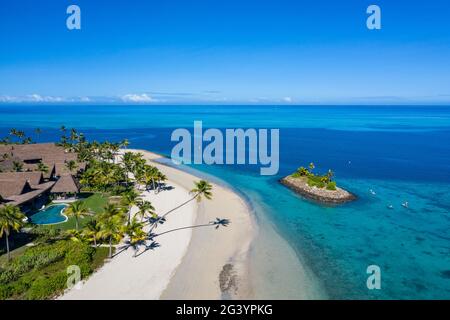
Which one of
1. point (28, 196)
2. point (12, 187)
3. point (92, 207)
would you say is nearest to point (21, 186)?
point (12, 187)

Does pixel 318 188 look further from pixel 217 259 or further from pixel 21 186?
pixel 21 186

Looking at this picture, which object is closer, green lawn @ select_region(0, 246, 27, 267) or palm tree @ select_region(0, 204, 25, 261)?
palm tree @ select_region(0, 204, 25, 261)

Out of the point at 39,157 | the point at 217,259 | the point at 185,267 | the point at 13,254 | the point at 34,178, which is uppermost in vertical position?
the point at 39,157

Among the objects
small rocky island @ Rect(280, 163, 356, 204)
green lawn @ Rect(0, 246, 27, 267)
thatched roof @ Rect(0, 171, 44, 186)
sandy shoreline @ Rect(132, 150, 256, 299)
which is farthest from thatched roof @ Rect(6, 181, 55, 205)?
small rocky island @ Rect(280, 163, 356, 204)

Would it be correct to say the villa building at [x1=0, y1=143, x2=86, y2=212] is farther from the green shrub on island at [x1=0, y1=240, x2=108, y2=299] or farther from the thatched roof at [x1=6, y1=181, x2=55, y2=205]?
the green shrub on island at [x1=0, y1=240, x2=108, y2=299]
